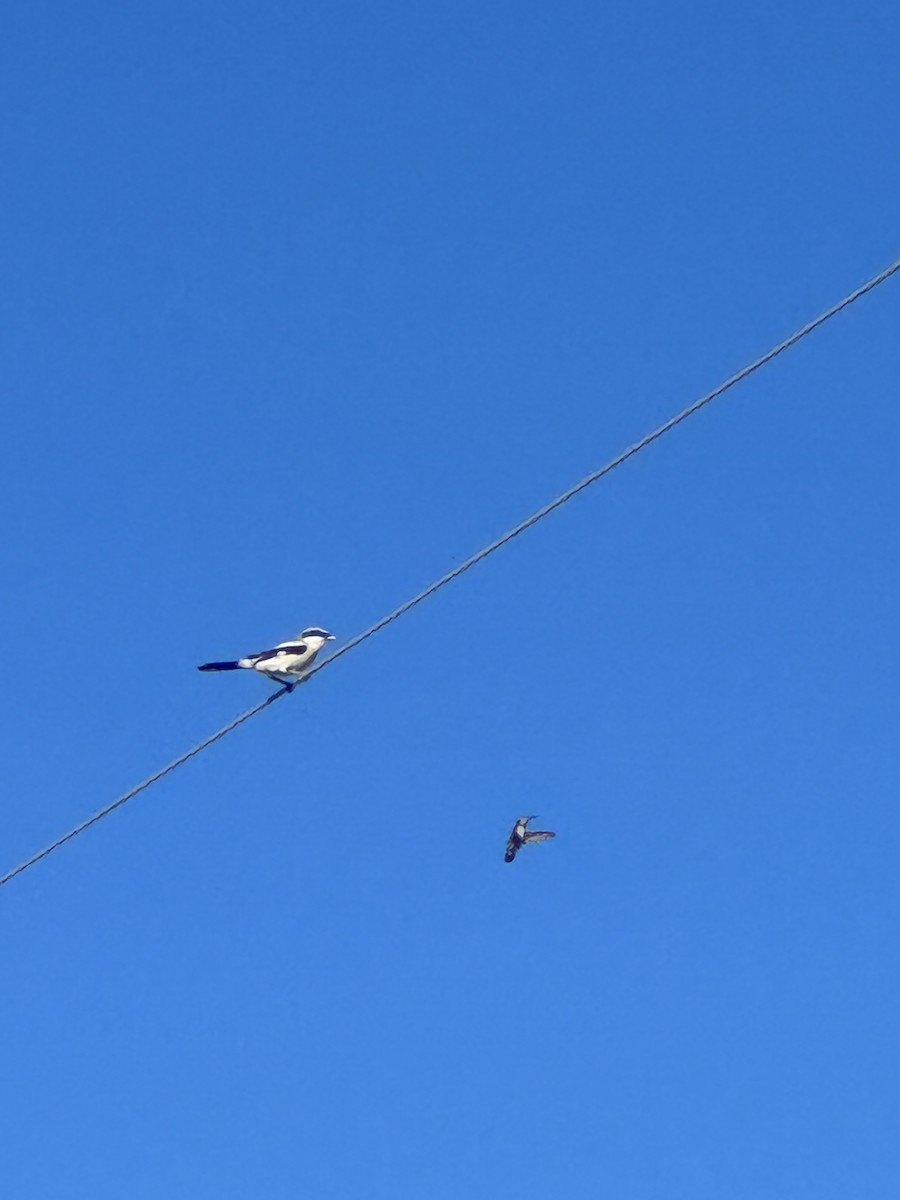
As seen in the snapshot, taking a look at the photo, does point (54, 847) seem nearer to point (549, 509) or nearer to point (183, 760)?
point (183, 760)

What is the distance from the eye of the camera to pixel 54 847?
45.7 feet

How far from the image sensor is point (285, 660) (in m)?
20.7

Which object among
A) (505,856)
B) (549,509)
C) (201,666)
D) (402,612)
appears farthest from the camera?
(505,856)

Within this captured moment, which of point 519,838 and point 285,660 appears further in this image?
point 519,838

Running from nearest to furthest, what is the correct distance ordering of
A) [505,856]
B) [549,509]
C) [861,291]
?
[861,291], [549,509], [505,856]

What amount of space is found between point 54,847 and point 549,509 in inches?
148

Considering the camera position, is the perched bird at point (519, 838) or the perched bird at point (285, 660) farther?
the perched bird at point (519, 838)

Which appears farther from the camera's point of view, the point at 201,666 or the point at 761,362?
the point at 201,666

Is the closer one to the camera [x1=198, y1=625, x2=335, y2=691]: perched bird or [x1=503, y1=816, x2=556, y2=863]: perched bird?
[x1=198, y1=625, x2=335, y2=691]: perched bird

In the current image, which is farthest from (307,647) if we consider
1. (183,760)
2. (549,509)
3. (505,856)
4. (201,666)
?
(549,509)

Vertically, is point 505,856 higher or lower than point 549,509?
higher

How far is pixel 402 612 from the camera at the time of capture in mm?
13594

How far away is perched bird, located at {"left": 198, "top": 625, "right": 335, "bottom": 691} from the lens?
67.4 ft

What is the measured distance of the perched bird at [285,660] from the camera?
20531 mm
